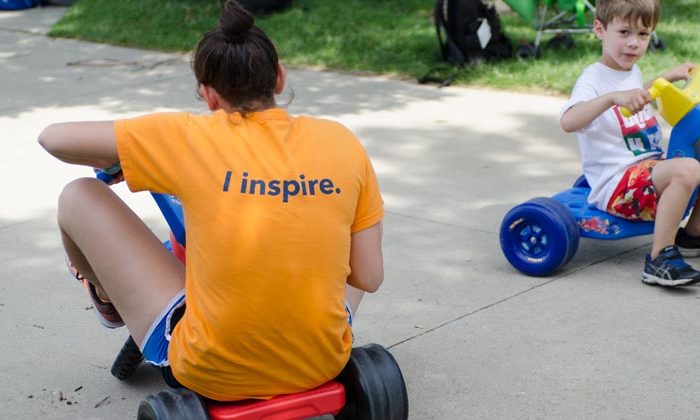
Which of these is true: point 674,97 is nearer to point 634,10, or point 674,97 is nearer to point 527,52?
point 634,10

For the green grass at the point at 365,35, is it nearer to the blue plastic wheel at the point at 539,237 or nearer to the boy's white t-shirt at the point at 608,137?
the boy's white t-shirt at the point at 608,137

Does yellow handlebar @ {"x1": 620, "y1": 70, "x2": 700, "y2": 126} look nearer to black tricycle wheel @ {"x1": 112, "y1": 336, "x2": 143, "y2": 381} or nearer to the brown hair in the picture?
the brown hair

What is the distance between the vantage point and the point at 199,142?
253cm

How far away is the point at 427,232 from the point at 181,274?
2.03 meters

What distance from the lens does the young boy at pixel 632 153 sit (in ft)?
12.9

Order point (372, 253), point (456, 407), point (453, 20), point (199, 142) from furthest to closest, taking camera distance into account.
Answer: point (453, 20), point (456, 407), point (372, 253), point (199, 142)

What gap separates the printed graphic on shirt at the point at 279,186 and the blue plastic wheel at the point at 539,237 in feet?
5.57

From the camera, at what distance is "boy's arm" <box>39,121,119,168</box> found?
255cm

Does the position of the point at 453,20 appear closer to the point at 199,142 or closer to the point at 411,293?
the point at 411,293

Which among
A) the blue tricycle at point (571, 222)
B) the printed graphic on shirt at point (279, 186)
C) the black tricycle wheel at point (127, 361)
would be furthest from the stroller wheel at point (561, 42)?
the printed graphic on shirt at point (279, 186)

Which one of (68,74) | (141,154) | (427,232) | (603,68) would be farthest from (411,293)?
(68,74)

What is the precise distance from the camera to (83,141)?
8.42ft

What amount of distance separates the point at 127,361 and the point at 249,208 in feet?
3.20

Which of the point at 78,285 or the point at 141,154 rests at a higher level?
the point at 141,154
